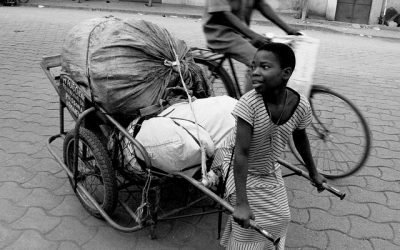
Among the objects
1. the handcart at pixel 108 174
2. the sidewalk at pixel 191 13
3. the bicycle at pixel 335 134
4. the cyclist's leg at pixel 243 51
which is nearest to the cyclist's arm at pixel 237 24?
the cyclist's leg at pixel 243 51

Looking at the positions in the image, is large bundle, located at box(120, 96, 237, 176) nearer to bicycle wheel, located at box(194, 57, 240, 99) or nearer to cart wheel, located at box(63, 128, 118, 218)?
cart wheel, located at box(63, 128, 118, 218)

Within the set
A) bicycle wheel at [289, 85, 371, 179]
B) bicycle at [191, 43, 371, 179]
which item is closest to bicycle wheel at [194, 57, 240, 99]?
bicycle at [191, 43, 371, 179]

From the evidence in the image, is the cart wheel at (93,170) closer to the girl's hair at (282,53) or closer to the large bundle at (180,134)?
the large bundle at (180,134)

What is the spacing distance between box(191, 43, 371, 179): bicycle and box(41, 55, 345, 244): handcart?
1.06m

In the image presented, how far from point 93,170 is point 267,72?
157 centimetres

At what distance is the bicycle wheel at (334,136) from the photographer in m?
3.38

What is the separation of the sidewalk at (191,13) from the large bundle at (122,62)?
9.67m

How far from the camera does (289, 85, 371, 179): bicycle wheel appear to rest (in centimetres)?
338

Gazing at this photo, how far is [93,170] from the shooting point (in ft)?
9.83

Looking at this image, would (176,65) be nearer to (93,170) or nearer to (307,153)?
(93,170)

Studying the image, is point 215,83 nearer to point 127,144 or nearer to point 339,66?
point 127,144

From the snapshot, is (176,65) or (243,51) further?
(243,51)

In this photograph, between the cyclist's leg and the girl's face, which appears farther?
the cyclist's leg

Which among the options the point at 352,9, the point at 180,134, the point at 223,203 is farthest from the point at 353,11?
the point at 223,203
